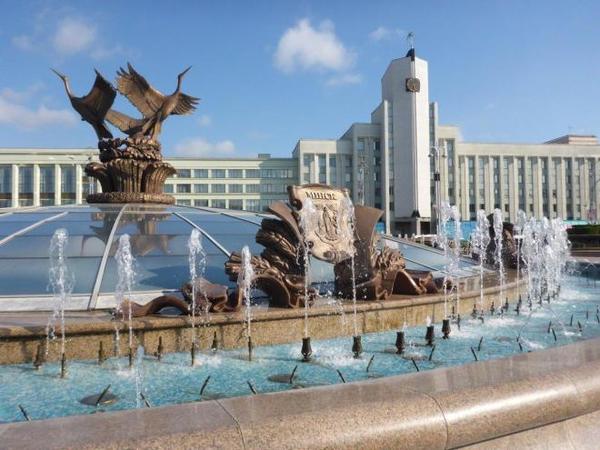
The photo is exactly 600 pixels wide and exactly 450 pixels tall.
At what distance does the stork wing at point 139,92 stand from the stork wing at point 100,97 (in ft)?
2.52

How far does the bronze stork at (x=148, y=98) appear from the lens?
15.3m

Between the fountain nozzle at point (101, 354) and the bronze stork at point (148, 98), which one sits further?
the bronze stork at point (148, 98)

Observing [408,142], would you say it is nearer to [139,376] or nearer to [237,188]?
[237,188]

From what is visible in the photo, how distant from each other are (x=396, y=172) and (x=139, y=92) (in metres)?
49.4

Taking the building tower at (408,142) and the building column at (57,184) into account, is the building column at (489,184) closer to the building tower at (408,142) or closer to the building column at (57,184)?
the building tower at (408,142)

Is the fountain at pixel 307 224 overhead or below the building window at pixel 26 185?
below

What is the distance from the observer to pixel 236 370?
5234 mm

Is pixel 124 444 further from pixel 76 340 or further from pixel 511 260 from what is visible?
pixel 511 260

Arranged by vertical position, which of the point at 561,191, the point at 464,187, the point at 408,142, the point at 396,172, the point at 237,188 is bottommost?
the point at 561,191

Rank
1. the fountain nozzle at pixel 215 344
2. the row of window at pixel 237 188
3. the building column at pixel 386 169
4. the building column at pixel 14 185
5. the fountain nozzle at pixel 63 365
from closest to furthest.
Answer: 1. the fountain nozzle at pixel 63 365
2. the fountain nozzle at pixel 215 344
3. the building column at pixel 386 169
4. the building column at pixel 14 185
5. the row of window at pixel 237 188

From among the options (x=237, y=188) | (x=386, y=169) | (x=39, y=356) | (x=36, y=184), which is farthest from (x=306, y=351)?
(x=36, y=184)

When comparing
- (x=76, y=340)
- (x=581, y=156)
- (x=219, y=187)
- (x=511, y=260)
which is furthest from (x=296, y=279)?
(x=581, y=156)

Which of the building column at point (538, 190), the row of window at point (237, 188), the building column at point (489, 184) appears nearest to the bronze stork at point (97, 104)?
the row of window at point (237, 188)

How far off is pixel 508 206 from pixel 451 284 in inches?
2581
